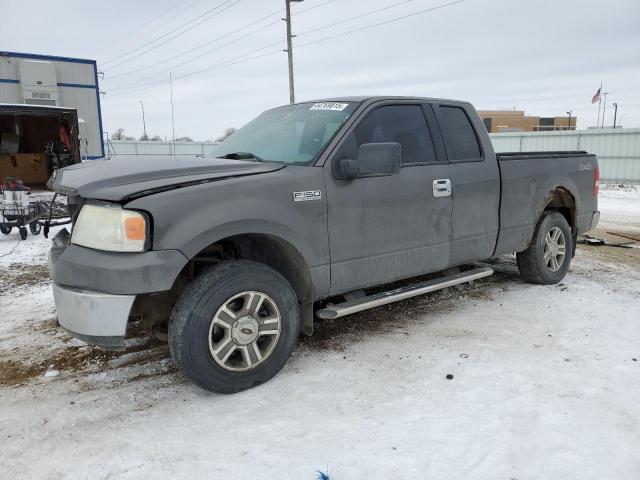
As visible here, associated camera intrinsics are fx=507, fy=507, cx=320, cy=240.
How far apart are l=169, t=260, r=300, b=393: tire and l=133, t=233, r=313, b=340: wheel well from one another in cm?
19

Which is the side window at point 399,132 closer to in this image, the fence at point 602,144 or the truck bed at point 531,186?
the truck bed at point 531,186

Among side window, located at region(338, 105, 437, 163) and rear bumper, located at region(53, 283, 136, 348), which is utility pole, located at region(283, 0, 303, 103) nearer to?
side window, located at region(338, 105, 437, 163)

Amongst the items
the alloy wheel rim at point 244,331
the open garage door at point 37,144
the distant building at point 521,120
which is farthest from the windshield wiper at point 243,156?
the distant building at point 521,120

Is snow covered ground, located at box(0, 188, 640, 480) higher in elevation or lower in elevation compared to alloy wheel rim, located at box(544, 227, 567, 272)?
lower

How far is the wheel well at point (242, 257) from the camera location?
10.6 feet

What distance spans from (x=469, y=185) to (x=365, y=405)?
2262 mm

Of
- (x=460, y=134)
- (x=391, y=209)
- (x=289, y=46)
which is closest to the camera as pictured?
(x=391, y=209)

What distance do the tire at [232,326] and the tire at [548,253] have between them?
10.0 ft

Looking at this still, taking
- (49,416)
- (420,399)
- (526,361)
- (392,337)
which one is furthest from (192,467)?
(526,361)

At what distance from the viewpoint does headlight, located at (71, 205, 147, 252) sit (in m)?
2.76

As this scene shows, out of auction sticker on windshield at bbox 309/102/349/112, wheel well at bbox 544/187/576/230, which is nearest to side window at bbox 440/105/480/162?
auction sticker on windshield at bbox 309/102/349/112

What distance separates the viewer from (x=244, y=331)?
312 centimetres

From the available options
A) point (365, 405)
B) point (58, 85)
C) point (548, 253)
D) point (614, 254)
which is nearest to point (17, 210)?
point (58, 85)

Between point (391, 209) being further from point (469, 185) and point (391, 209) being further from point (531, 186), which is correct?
point (531, 186)
